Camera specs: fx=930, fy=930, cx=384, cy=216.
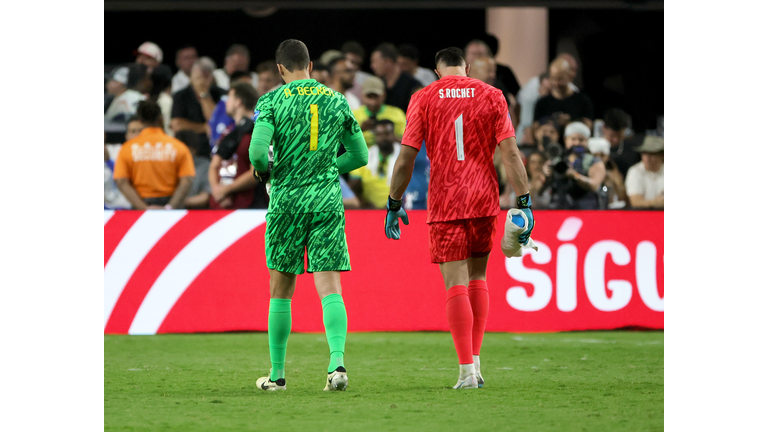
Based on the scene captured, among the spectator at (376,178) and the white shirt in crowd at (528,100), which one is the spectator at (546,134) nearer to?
the white shirt in crowd at (528,100)

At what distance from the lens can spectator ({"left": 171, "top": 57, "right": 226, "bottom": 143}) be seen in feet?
37.6

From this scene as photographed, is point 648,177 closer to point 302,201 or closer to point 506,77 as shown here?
point 506,77

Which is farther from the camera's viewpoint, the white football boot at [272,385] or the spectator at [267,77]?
the spectator at [267,77]

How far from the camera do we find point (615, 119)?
11.3 m

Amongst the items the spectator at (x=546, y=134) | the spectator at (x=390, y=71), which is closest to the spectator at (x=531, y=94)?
the spectator at (x=546, y=134)

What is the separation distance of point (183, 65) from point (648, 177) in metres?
6.15

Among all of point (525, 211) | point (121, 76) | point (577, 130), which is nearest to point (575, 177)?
point (577, 130)

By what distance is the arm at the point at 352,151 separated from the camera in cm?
573

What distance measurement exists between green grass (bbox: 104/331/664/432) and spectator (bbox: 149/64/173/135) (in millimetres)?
3728

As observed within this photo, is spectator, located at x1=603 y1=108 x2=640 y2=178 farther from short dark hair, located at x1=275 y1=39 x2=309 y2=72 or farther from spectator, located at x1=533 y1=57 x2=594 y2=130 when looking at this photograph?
short dark hair, located at x1=275 y1=39 x2=309 y2=72

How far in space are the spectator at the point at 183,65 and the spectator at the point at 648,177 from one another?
575 cm

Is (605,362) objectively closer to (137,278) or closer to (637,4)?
(137,278)

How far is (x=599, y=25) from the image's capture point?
1300 centimetres

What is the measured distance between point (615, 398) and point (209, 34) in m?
9.79
